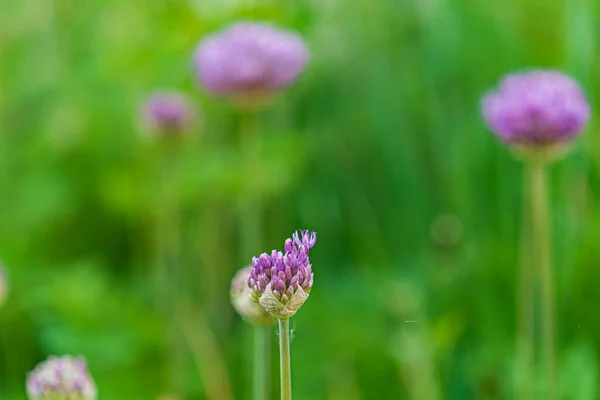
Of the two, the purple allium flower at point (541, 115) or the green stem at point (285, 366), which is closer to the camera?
the green stem at point (285, 366)

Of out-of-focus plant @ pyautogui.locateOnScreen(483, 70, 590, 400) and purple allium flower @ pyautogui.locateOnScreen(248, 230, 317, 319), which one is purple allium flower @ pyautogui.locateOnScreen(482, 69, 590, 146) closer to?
out-of-focus plant @ pyautogui.locateOnScreen(483, 70, 590, 400)

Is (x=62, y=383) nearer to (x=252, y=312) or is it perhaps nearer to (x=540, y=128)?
(x=252, y=312)

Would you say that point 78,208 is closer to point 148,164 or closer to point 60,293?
point 148,164

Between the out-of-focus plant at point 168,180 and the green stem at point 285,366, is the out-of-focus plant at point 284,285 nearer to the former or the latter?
the green stem at point 285,366

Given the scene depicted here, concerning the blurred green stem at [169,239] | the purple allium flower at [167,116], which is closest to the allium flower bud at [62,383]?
the blurred green stem at [169,239]

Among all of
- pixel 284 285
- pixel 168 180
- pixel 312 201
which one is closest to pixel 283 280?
pixel 284 285

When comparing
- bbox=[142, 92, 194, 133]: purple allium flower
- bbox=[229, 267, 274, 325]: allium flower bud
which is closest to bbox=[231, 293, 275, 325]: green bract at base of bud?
bbox=[229, 267, 274, 325]: allium flower bud
